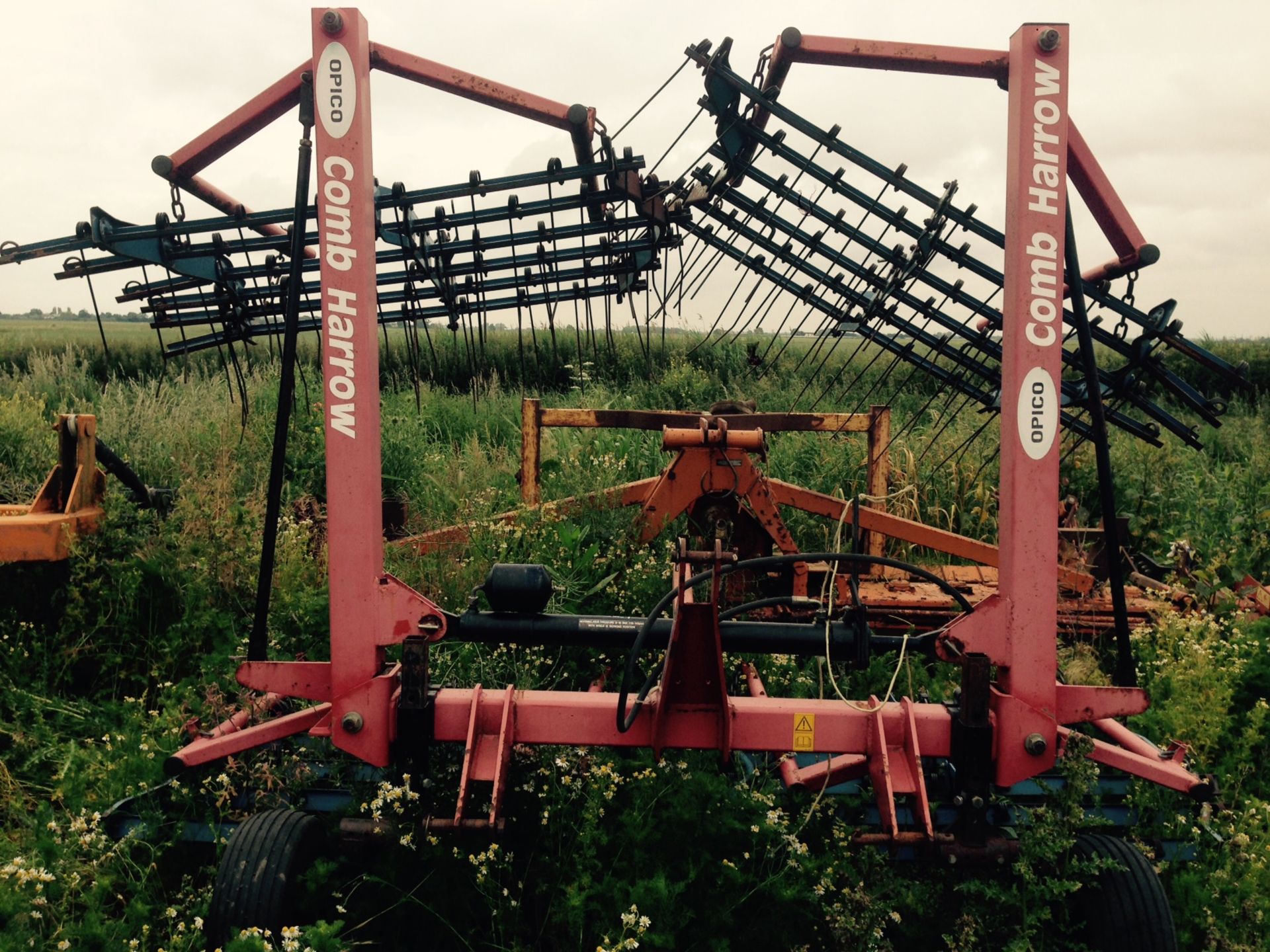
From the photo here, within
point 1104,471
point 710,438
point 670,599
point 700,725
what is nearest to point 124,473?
point 710,438

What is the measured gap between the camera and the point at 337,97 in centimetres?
250

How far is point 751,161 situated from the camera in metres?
5.66

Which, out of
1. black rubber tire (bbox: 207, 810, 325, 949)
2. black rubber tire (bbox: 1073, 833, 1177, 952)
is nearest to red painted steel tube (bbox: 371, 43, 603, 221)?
black rubber tire (bbox: 207, 810, 325, 949)

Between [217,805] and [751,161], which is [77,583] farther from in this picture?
[751,161]

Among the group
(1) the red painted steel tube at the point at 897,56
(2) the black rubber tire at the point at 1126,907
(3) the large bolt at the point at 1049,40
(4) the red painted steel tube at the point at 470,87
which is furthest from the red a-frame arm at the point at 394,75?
(2) the black rubber tire at the point at 1126,907

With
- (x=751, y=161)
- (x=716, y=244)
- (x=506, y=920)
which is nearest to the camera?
(x=506, y=920)

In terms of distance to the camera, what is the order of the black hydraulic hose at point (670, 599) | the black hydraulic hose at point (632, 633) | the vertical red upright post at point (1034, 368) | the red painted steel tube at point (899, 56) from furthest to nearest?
the red painted steel tube at point (899, 56) → the black hydraulic hose at point (632, 633) → the vertical red upright post at point (1034, 368) → the black hydraulic hose at point (670, 599)

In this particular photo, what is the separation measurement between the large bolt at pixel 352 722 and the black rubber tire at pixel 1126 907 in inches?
86.1

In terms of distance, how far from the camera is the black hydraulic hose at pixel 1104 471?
2.63 meters

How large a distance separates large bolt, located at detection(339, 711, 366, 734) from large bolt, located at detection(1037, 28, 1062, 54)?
Result: 2.81m

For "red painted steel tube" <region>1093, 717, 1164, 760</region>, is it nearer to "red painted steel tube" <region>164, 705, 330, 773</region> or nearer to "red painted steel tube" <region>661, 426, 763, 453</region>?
"red painted steel tube" <region>661, 426, 763, 453</region>

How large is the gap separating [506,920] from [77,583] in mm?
3174

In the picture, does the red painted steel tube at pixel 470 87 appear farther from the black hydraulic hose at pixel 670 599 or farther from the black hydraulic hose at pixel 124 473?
the black hydraulic hose at pixel 124 473

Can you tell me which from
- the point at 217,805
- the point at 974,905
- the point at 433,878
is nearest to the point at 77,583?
the point at 217,805
